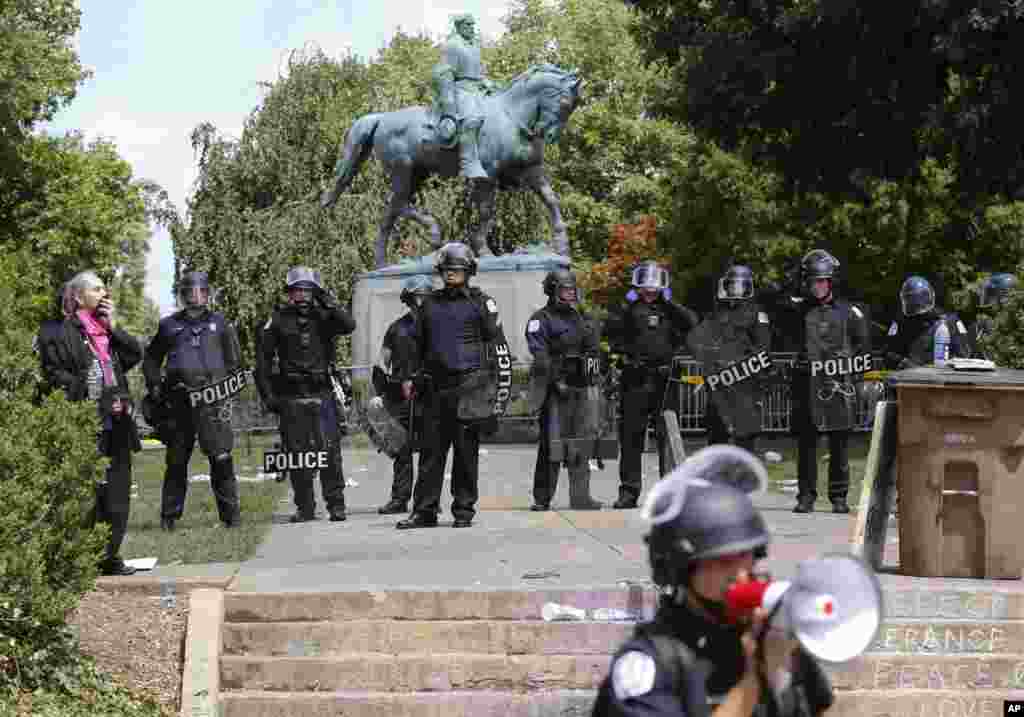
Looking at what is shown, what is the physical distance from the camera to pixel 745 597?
355cm

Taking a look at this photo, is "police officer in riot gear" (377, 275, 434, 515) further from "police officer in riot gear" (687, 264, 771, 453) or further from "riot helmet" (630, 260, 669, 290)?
"police officer in riot gear" (687, 264, 771, 453)

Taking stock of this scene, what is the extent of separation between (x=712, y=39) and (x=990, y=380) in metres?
15.0

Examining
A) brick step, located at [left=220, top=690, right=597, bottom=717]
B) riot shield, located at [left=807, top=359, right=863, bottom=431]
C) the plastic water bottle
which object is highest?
the plastic water bottle

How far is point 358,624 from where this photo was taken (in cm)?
925

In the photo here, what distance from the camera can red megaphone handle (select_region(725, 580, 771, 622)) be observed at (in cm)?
355

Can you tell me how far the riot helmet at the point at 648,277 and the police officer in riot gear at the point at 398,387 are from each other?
165 centimetres

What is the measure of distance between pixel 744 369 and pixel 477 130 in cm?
1223

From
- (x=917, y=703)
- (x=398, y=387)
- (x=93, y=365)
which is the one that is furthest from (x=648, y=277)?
(x=917, y=703)

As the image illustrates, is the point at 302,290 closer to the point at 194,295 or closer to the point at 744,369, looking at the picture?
the point at 194,295

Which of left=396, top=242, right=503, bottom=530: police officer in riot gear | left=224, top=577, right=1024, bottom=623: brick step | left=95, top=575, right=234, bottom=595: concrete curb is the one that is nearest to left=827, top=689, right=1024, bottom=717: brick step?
left=224, top=577, right=1024, bottom=623: brick step

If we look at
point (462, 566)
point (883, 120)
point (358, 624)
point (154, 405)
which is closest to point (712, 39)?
point (883, 120)

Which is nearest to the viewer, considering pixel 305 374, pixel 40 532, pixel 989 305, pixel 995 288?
pixel 40 532

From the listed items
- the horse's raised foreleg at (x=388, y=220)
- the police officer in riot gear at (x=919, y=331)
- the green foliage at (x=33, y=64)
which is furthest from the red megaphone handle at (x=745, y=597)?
the green foliage at (x=33, y=64)

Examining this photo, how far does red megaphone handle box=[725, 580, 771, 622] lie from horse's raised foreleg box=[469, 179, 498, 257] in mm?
22815
